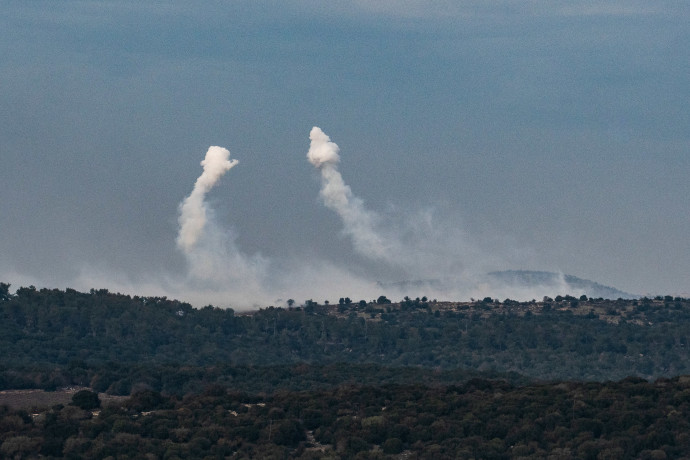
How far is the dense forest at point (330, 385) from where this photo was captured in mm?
71562

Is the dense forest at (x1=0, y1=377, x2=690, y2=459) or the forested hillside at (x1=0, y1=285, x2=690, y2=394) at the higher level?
the forested hillside at (x1=0, y1=285, x2=690, y2=394)

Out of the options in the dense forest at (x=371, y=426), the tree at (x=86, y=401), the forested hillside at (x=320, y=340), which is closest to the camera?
the dense forest at (x=371, y=426)

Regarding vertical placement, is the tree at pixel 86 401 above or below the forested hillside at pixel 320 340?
below

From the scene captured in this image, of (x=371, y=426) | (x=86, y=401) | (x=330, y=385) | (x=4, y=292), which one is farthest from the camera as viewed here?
(x=4, y=292)

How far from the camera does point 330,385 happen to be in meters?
116

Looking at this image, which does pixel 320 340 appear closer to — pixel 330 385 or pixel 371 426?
pixel 330 385

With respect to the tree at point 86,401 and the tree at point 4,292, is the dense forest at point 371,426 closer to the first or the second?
the tree at point 86,401

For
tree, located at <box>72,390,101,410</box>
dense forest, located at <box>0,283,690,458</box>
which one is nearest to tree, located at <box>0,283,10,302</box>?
dense forest, located at <box>0,283,690,458</box>

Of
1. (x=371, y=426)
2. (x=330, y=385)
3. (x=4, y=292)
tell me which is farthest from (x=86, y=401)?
(x=4, y=292)

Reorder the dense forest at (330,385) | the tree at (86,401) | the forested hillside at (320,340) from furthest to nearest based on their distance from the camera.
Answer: the forested hillside at (320,340), the tree at (86,401), the dense forest at (330,385)

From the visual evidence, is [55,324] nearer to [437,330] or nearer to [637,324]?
[437,330]

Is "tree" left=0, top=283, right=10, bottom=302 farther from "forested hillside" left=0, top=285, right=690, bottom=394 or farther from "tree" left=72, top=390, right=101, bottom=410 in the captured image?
"tree" left=72, top=390, right=101, bottom=410

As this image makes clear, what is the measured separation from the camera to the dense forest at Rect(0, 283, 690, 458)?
71.6 m

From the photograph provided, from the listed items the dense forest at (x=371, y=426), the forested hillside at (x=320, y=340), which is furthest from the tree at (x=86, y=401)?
the forested hillside at (x=320, y=340)
